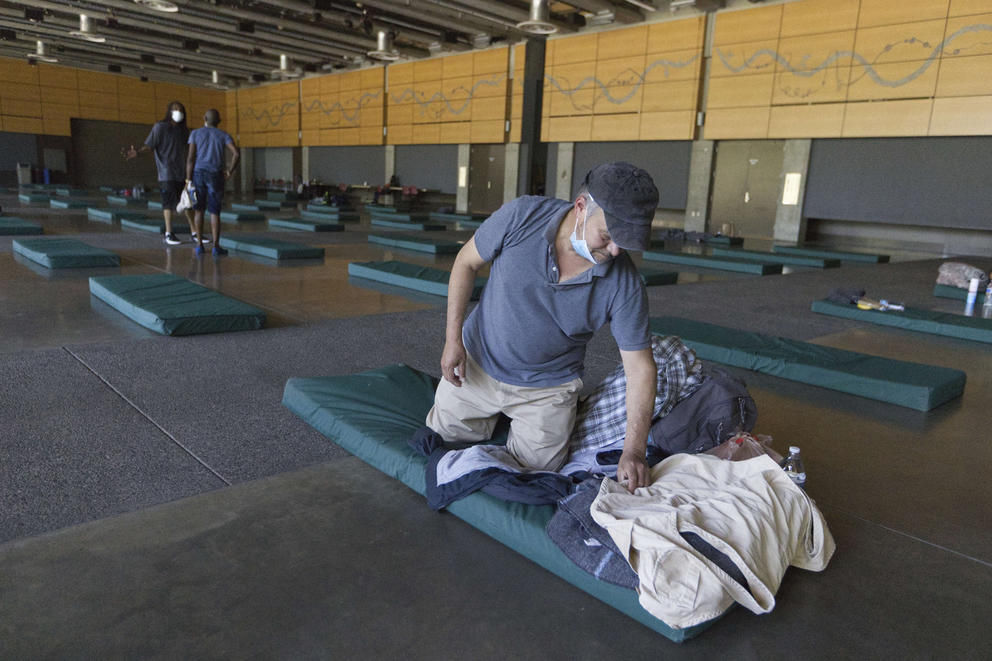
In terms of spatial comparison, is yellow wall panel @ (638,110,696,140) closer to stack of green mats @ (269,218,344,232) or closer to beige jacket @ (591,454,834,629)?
stack of green mats @ (269,218,344,232)

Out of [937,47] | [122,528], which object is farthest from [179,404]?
[937,47]

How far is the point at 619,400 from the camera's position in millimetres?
2541

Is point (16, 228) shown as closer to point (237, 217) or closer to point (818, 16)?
point (237, 217)

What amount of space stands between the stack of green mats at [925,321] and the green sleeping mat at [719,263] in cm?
309

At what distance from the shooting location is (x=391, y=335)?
15.6 feet

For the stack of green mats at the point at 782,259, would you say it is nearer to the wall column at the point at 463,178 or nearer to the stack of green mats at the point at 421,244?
the stack of green mats at the point at 421,244

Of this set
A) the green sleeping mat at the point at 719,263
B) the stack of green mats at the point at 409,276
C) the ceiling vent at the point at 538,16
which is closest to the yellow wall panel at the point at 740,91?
the ceiling vent at the point at 538,16

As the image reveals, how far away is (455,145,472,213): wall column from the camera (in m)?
19.6

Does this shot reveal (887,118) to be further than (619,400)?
Yes

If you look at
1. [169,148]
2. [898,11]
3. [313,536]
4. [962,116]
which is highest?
[898,11]

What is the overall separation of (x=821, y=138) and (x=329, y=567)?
1418cm

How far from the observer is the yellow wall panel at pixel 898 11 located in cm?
1141

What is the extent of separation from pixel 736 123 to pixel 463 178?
8.21m

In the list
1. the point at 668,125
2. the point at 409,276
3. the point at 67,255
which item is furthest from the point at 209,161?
the point at 668,125
